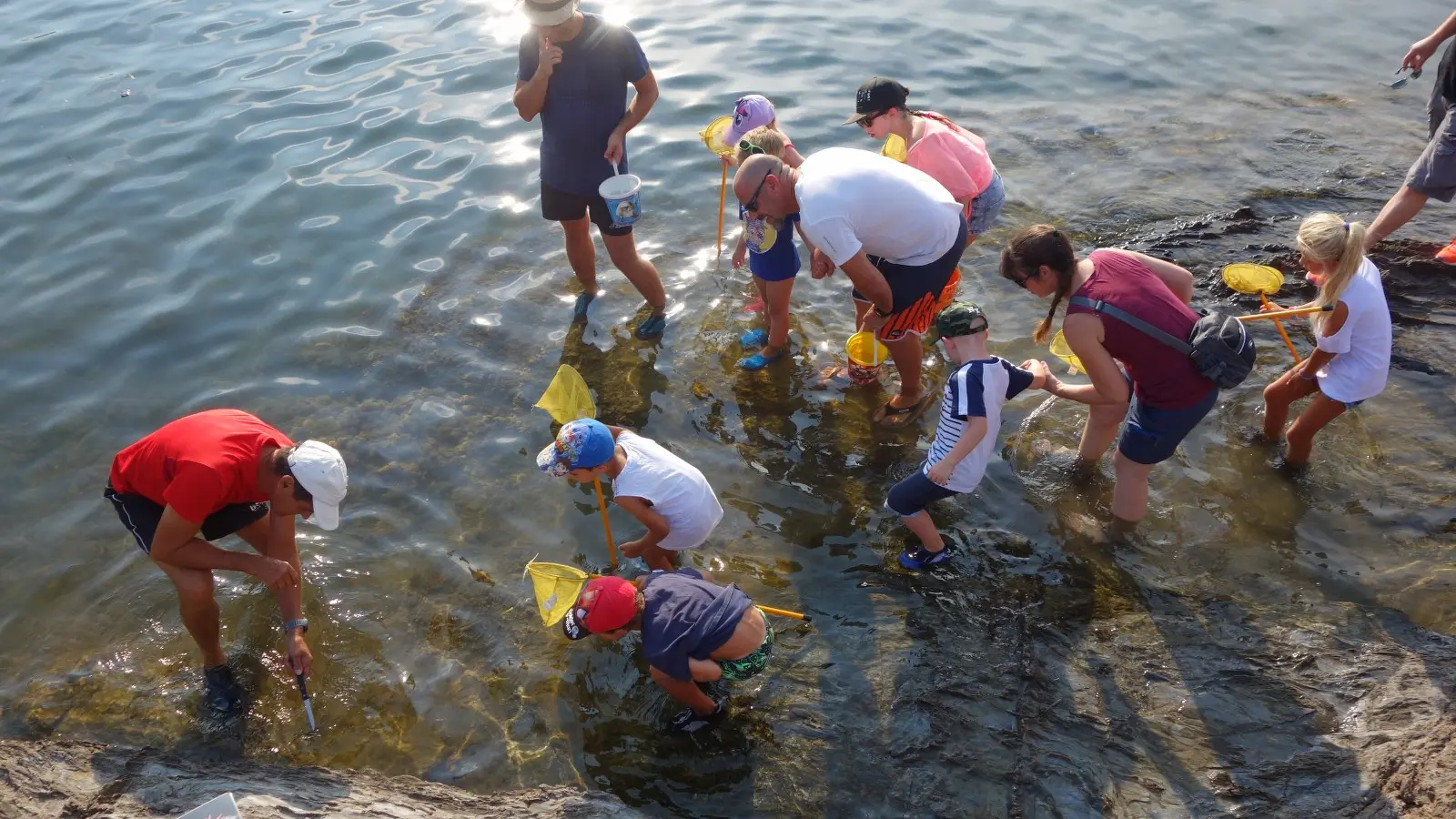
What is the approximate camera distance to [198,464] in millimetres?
3641

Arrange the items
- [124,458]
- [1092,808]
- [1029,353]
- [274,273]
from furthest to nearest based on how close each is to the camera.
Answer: [274,273]
[1029,353]
[124,458]
[1092,808]

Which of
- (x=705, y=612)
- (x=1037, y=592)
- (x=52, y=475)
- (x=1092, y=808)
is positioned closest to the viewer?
(x=1092, y=808)

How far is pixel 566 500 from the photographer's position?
5199 millimetres

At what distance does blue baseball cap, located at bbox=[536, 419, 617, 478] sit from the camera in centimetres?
393

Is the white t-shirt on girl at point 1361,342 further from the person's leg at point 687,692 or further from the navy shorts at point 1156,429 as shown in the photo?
the person's leg at point 687,692

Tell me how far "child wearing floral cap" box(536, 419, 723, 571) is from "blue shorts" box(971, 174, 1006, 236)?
279cm

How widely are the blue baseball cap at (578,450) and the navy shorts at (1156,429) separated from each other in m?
2.44

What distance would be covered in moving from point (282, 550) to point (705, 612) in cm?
195

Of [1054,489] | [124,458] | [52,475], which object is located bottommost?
[1054,489]

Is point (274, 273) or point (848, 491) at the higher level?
point (274, 273)

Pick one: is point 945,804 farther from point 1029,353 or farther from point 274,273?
point 274,273

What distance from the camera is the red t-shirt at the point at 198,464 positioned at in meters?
3.65

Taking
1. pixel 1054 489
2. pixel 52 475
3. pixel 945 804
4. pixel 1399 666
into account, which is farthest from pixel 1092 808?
pixel 52 475

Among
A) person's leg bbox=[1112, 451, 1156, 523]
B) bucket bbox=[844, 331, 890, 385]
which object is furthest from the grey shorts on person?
bucket bbox=[844, 331, 890, 385]
